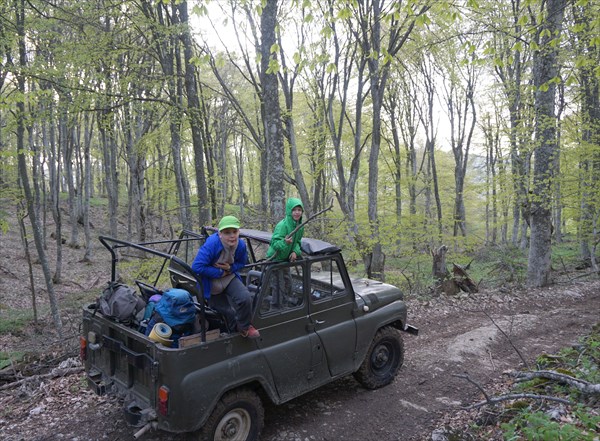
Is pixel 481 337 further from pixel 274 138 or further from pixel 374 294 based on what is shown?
pixel 274 138

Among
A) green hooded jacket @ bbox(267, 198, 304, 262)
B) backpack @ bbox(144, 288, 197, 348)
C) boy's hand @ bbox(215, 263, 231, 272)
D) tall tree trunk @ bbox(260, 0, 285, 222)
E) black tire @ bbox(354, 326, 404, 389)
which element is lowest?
black tire @ bbox(354, 326, 404, 389)

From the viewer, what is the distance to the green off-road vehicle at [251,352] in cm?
355

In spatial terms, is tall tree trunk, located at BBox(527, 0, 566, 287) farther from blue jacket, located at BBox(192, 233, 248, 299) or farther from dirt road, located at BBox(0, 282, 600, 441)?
blue jacket, located at BBox(192, 233, 248, 299)

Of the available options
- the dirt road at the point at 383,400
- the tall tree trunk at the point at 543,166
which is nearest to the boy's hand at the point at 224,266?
the dirt road at the point at 383,400

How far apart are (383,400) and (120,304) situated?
3512 millimetres

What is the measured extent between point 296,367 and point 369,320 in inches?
51.8

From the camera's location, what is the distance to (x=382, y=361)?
560 cm

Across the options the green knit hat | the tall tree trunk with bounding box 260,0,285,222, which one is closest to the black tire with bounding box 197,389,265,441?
the green knit hat

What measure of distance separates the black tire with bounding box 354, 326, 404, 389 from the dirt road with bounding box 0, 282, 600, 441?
15 cm

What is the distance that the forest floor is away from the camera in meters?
4.48

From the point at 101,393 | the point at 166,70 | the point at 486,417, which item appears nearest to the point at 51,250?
the point at 166,70

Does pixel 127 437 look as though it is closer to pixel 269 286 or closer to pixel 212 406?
pixel 212 406

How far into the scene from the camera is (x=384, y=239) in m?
10.7

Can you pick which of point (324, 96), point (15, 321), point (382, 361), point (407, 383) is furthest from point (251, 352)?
point (324, 96)
